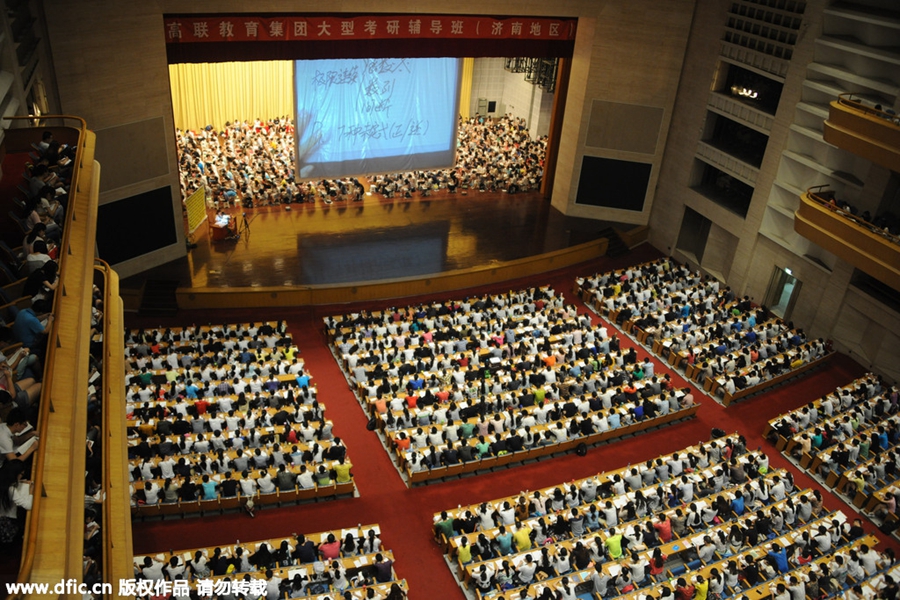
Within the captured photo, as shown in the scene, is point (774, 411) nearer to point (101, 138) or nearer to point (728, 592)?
point (728, 592)

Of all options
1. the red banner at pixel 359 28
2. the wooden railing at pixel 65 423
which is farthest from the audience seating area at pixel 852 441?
the wooden railing at pixel 65 423

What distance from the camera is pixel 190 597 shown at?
1138cm

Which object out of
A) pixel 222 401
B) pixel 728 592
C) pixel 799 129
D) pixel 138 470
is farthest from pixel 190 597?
pixel 799 129

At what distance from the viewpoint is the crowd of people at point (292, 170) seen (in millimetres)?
25438

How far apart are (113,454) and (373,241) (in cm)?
1501

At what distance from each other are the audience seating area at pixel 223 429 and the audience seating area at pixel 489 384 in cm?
144

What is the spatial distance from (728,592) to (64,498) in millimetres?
10783

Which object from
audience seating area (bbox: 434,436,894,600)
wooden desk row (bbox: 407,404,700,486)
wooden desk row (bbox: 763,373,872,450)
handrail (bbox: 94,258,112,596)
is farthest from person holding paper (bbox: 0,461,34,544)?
wooden desk row (bbox: 763,373,872,450)

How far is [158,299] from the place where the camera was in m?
20.2

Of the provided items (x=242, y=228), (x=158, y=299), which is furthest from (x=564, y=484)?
(x=242, y=228)

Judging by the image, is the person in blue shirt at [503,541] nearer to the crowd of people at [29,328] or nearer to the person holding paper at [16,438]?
the crowd of people at [29,328]

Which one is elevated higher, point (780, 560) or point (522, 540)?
point (780, 560)

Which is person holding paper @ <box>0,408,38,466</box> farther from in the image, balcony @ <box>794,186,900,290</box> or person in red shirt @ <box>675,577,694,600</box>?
balcony @ <box>794,186,900,290</box>

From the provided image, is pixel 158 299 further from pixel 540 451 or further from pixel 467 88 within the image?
pixel 467 88
